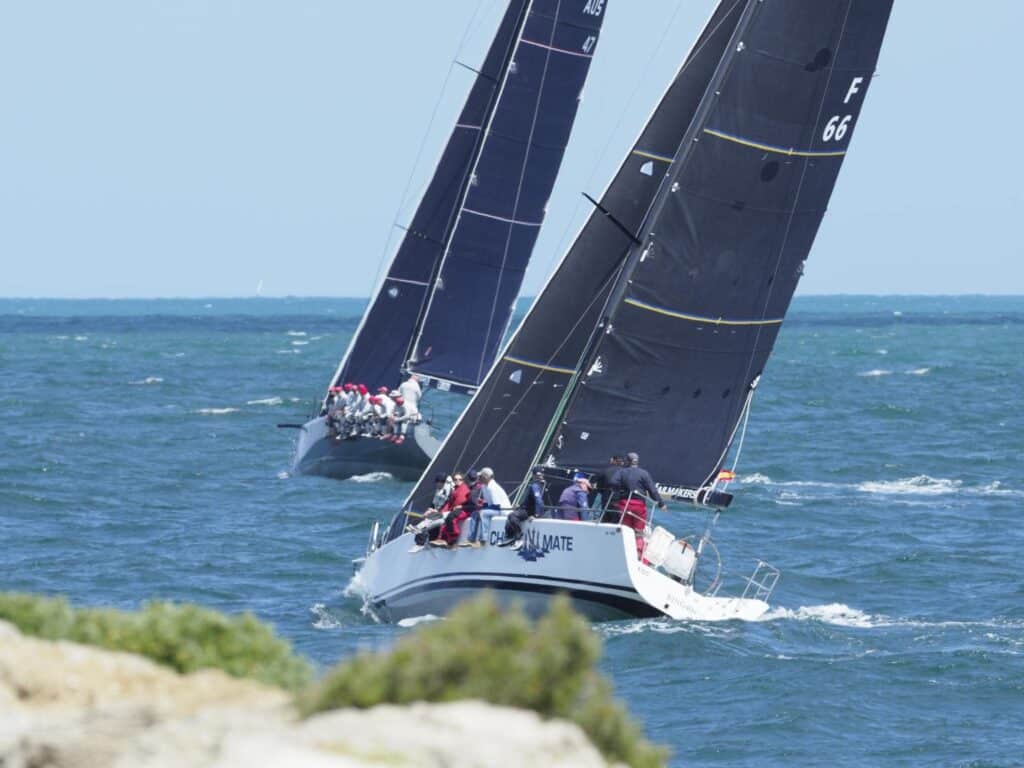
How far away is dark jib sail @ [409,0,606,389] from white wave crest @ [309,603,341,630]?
17792mm

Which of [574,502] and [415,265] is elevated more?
[415,265]

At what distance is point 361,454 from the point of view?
41.6m

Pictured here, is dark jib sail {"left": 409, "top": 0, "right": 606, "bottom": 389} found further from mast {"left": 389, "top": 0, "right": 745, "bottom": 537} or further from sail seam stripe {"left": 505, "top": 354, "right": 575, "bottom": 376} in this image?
sail seam stripe {"left": 505, "top": 354, "right": 575, "bottom": 376}

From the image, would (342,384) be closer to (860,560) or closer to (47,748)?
(860,560)

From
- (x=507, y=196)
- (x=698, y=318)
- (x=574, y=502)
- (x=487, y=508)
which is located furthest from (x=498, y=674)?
(x=507, y=196)

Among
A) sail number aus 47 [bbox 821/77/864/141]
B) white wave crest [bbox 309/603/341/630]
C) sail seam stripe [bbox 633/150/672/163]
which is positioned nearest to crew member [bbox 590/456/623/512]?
white wave crest [bbox 309/603/341/630]

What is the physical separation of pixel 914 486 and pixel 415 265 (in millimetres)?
12374

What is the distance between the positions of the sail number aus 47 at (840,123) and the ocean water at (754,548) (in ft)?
20.2

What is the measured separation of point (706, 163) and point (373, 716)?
16165 mm

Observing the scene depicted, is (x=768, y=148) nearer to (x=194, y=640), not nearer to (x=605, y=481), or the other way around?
(x=605, y=481)

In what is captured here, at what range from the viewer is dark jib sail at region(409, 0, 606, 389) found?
41.1 metres

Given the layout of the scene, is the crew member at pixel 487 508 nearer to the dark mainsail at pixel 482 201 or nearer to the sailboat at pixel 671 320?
the sailboat at pixel 671 320

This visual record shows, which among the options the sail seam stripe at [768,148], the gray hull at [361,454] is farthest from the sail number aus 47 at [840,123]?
the gray hull at [361,454]

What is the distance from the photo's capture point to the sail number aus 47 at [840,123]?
940 inches
